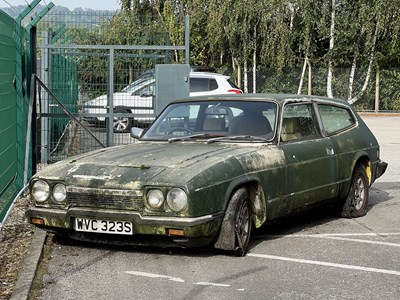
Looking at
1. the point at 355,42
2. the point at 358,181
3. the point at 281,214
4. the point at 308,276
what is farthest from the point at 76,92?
the point at 355,42

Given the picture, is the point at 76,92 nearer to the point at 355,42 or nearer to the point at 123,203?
the point at 123,203

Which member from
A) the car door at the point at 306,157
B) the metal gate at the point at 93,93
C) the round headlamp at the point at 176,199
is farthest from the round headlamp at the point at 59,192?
the metal gate at the point at 93,93

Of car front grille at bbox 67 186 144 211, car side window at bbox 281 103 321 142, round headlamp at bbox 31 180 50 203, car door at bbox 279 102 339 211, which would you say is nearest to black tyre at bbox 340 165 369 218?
car door at bbox 279 102 339 211

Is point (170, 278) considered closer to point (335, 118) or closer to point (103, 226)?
point (103, 226)

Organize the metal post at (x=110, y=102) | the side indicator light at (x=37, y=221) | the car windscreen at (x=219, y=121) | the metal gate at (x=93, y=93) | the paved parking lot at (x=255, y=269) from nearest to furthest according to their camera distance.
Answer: the paved parking lot at (x=255, y=269) < the side indicator light at (x=37, y=221) < the car windscreen at (x=219, y=121) < the metal gate at (x=93, y=93) < the metal post at (x=110, y=102)

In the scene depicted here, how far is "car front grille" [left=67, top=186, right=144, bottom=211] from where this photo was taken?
23.1 ft

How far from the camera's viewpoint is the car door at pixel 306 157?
27.4ft

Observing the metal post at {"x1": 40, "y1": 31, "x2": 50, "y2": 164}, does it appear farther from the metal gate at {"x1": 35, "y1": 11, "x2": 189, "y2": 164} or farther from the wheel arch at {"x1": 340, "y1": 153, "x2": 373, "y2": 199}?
the wheel arch at {"x1": 340, "y1": 153, "x2": 373, "y2": 199}

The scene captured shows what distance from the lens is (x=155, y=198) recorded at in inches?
276

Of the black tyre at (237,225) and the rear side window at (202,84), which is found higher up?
the rear side window at (202,84)

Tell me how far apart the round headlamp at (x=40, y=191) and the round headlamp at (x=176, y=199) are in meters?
1.21

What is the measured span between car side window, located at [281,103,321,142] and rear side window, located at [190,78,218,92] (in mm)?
13758

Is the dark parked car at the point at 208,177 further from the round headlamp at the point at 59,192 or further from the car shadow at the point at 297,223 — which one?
the car shadow at the point at 297,223

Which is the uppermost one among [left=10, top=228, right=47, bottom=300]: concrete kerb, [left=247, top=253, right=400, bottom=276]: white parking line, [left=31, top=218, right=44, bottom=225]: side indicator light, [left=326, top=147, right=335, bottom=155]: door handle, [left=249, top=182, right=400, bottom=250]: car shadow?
[left=326, top=147, right=335, bottom=155]: door handle
